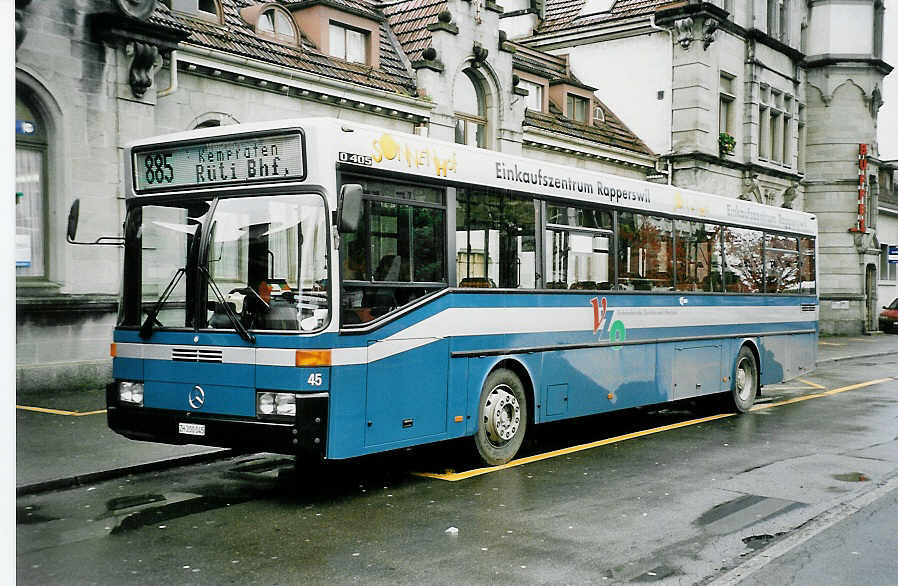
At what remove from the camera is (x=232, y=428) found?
793 centimetres

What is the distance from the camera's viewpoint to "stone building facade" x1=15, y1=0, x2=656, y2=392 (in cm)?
Answer: 1484

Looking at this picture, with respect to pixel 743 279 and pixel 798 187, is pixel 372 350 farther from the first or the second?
pixel 798 187

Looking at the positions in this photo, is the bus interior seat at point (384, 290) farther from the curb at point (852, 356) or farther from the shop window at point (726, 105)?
the shop window at point (726, 105)

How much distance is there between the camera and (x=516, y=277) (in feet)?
33.7

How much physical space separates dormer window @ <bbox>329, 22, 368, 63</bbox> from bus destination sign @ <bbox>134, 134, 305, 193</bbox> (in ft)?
43.9

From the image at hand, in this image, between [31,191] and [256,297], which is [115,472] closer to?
[256,297]

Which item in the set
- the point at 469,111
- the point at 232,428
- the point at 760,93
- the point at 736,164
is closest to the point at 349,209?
the point at 232,428

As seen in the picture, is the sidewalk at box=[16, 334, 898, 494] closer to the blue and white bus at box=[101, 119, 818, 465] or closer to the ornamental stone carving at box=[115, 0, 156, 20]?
the blue and white bus at box=[101, 119, 818, 465]

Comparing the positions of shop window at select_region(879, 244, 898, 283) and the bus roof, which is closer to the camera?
the bus roof

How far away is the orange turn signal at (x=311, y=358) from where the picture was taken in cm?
775

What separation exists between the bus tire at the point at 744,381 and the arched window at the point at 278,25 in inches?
449

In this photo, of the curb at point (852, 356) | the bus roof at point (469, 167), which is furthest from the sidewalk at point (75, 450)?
the curb at point (852, 356)

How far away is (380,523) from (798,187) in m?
37.5

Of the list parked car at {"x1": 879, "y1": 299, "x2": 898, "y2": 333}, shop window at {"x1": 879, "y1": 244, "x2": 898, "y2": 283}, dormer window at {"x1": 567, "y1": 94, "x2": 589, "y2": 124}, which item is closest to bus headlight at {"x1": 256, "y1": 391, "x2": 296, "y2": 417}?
dormer window at {"x1": 567, "y1": 94, "x2": 589, "y2": 124}
